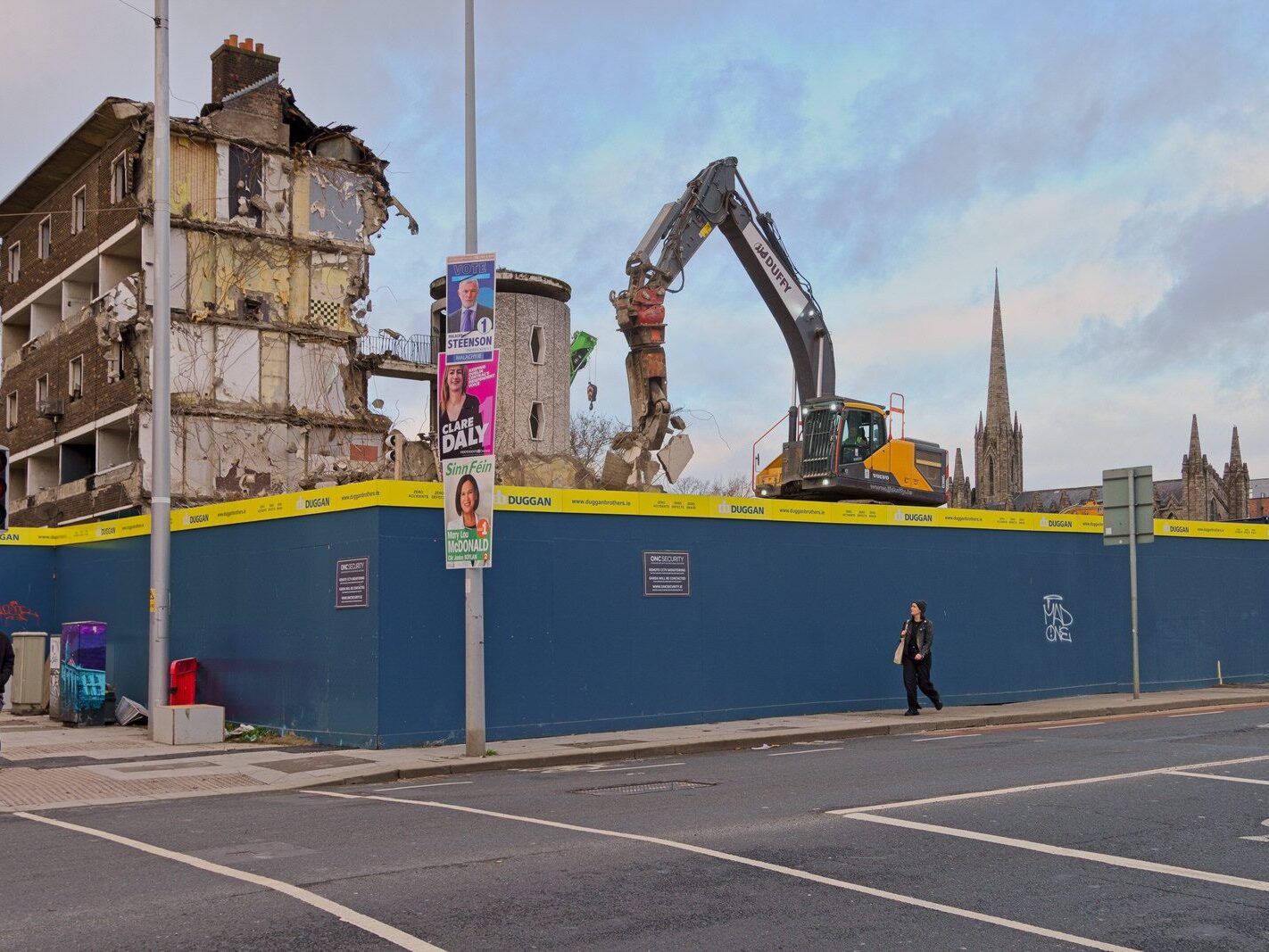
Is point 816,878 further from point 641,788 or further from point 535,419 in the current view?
point 535,419

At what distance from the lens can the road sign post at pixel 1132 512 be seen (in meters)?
21.5

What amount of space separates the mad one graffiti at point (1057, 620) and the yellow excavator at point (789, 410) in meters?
3.68

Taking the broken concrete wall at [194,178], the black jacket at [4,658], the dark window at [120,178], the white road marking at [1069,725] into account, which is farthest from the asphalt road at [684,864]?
the dark window at [120,178]

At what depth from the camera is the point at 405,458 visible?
40.5m

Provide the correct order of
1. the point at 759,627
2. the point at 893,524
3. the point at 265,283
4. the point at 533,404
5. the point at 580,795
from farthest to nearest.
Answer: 1. the point at 265,283
2. the point at 533,404
3. the point at 893,524
4. the point at 759,627
5. the point at 580,795

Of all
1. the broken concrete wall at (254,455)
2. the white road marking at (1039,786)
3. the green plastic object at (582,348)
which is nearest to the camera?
the white road marking at (1039,786)

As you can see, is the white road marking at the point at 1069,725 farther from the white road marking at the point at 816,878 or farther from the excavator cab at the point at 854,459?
the white road marking at the point at 816,878

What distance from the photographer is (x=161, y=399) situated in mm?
17469

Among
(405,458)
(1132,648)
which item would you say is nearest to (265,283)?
(405,458)

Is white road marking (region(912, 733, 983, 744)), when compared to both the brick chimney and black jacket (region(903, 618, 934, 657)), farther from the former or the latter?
the brick chimney

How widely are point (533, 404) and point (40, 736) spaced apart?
17745 mm

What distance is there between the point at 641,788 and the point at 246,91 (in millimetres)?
32782

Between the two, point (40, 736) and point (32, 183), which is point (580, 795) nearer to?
point (40, 736)

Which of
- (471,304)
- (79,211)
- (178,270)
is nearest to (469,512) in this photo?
(471,304)
